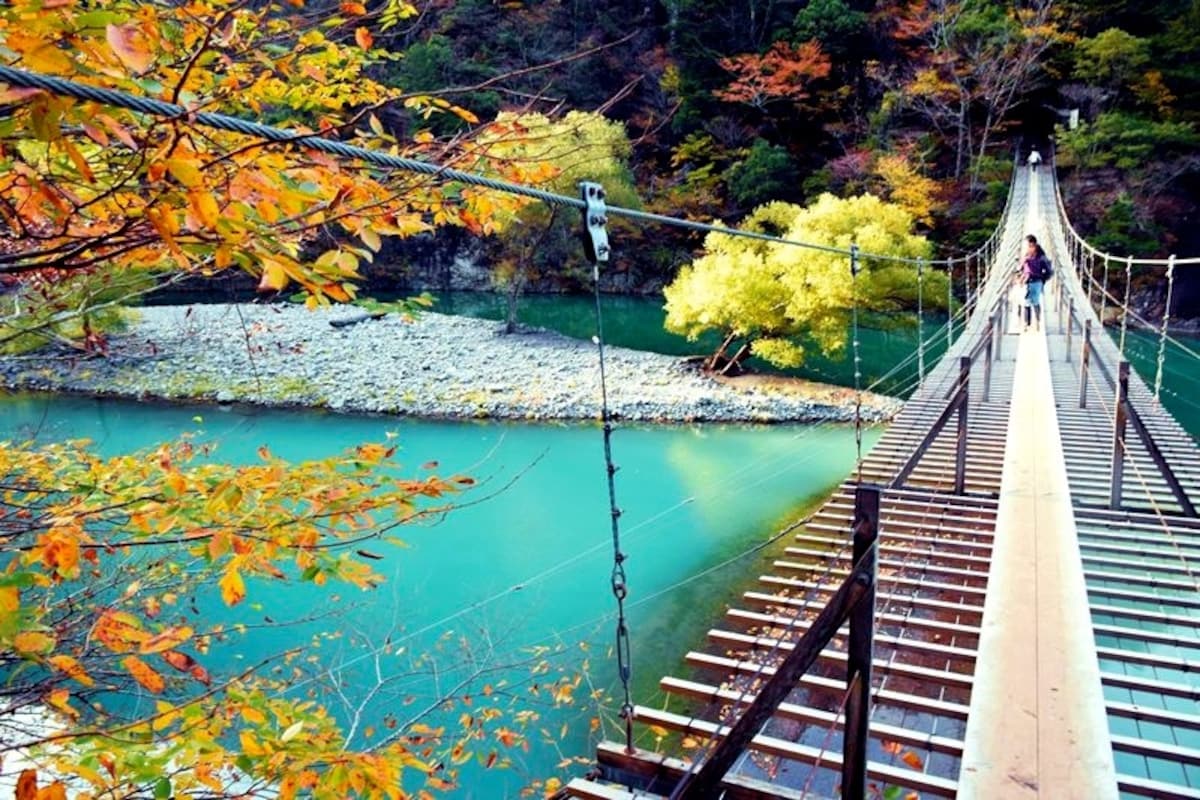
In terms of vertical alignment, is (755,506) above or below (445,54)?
below

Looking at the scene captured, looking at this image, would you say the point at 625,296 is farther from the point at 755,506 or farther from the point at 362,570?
the point at 362,570

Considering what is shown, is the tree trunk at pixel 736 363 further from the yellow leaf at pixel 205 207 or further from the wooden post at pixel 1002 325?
the yellow leaf at pixel 205 207

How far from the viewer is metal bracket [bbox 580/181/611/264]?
134 centimetres

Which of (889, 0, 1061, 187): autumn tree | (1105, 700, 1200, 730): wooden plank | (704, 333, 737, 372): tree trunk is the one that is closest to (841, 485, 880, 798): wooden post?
(1105, 700, 1200, 730): wooden plank

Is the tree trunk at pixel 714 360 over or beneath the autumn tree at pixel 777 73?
beneath

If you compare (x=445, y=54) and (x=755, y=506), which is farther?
(x=445, y=54)

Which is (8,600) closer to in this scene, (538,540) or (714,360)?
(538,540)

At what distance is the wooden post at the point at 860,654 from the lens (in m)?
1.14

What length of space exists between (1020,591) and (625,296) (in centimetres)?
1787

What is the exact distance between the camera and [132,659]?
122 cm

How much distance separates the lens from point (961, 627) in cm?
274

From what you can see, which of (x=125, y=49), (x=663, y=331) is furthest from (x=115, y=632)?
(x=663, y=331)

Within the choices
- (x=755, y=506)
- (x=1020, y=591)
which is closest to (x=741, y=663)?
(x=1020, y=591)

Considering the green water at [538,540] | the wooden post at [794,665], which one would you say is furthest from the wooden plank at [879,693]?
the green water at [538,540]
